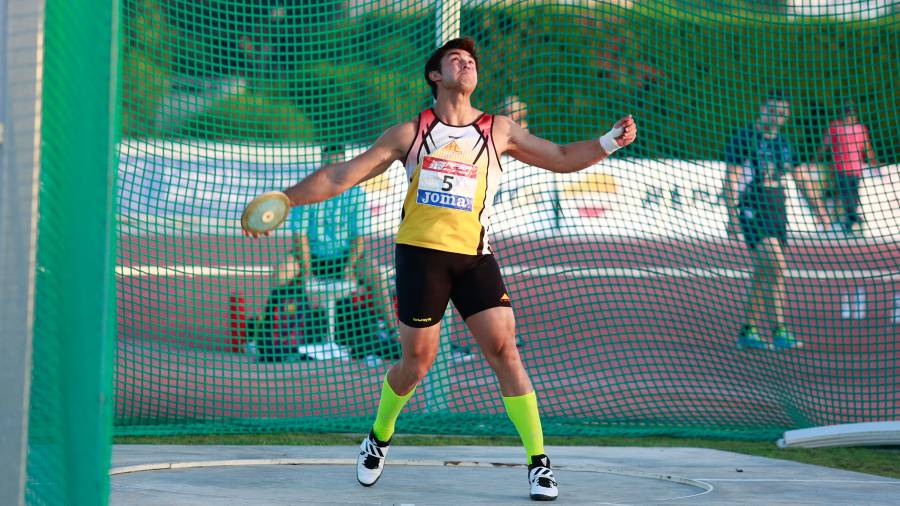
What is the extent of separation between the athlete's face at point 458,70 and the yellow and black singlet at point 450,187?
0.18 m

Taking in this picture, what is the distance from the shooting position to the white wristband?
5164 mm

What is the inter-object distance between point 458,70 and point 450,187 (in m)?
0.53

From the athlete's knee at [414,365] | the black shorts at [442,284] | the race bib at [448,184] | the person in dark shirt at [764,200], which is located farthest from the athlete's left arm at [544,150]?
the person in dark shirt at [764,200]

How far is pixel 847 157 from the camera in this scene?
358 inches

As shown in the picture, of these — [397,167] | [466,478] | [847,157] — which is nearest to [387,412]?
[466,478]

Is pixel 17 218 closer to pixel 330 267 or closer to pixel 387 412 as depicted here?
pixel 387 412

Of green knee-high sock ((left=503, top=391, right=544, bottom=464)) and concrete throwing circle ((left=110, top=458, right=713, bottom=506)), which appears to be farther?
green knee-high sock ((left=503, top=391, right=544, bottom=464))

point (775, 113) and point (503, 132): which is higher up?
point (775, 113)

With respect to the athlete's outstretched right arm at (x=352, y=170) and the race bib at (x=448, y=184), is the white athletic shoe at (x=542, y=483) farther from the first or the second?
the athlete's outstretched right arm at (x=352, y=170)

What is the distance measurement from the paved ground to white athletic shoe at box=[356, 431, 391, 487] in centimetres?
7

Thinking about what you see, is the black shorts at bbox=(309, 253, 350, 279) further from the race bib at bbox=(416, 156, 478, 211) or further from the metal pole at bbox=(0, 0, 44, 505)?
the metal pole at bbox=(0, 0, 44, 505)

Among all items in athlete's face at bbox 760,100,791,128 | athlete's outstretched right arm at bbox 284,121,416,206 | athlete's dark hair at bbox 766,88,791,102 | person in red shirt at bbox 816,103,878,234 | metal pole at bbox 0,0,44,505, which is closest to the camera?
metal pole at bbox 0,0,44,505

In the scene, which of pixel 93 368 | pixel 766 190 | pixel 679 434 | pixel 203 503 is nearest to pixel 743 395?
pixel 679 434

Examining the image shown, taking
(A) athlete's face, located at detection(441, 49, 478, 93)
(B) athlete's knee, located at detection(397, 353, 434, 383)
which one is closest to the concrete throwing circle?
(B) athlete's knee, located at detection(397, 353, 434, 383)
